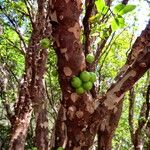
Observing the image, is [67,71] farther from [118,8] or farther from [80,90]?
[118,8]

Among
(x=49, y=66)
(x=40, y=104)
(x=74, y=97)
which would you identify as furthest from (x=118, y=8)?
(x=49, y=66)

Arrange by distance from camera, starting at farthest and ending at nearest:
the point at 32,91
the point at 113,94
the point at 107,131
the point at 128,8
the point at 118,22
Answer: the point at 32,91 < the point at 107,131 < the point at 113,94 < the point at 118,22 < the point at 128,8

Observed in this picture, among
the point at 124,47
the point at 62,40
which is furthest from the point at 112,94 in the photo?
the point at 124,47

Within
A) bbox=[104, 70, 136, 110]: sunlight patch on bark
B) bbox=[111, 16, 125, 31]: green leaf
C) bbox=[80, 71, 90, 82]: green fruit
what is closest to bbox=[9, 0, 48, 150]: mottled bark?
bbox=[104, 70, 136, 110]: sunlight patch on bark

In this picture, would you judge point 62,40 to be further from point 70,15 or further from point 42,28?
point 42,28

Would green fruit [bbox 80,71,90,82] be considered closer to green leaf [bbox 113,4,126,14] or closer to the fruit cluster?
the fruit cluster

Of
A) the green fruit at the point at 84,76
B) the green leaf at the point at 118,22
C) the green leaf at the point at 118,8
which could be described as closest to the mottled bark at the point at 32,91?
the green fruit at the point at 84,76

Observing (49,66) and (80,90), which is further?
(49,66)

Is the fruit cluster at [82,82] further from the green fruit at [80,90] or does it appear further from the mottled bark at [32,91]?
the mottled bark at [32,91]

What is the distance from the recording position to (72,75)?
2906 millimetres

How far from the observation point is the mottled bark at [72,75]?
2857mm

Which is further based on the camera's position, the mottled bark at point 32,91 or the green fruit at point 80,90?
the mottled bark at point 32,91

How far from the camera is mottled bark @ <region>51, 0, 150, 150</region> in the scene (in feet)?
9.37

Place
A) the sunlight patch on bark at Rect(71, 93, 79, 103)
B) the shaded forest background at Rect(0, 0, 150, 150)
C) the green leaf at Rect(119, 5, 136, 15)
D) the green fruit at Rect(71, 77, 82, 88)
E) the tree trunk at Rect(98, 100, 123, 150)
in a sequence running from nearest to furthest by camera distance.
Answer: the green leaf at Rect(119, 5, 136, 15), the green fruit at Rect(71, 77, 82, 88), the sunlight patch on bark at Rect(71, 93, 79, 103), the tree trunk at Rect(98, 100, 123, 150), the shaded forest background at Rect(0, 0, 150, 150)
